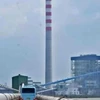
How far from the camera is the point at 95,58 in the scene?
14550cm

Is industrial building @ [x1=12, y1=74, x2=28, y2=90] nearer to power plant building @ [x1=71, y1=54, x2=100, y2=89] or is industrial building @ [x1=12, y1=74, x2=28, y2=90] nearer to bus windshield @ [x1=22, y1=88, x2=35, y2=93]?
bus windshield @ [x1=22, y1=88, x2=35, y2=93]

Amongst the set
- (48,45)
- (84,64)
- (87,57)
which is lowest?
(84,64)

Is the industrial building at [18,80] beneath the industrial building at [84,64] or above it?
beneath

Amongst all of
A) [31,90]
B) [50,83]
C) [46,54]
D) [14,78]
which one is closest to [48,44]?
[46,54]

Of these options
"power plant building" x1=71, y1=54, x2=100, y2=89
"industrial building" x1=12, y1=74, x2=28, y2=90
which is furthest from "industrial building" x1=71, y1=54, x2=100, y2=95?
"industrial building" x1=12, y1=74, x2=28, y2=90

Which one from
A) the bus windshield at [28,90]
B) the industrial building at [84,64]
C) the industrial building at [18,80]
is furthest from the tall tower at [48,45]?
the bus windshield at [28,90]

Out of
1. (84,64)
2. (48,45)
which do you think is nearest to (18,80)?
(48,45)

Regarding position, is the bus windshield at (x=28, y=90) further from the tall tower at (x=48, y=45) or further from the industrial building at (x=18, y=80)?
the tall tower at (x=48, y=45)

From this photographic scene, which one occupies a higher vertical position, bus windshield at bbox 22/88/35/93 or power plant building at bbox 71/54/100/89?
power plant building at bbox 71/54/100/89

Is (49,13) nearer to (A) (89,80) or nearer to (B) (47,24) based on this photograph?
(B) (47,24)

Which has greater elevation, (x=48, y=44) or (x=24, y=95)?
(x=48, y=44)

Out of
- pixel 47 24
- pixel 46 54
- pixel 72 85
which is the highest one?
pixel 47 24

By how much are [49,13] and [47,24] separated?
11.7 ft

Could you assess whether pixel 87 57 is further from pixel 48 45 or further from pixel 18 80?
pixel 18 80
